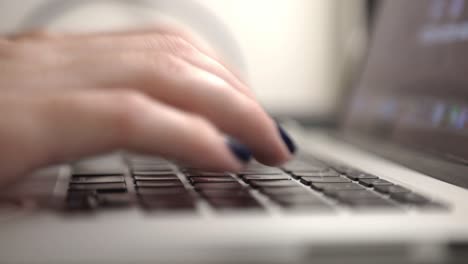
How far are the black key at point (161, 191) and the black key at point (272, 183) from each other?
0.05 m

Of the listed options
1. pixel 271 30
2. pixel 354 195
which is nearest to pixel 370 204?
pixel 354 195

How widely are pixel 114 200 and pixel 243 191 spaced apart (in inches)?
3.3

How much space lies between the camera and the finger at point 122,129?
367 mm

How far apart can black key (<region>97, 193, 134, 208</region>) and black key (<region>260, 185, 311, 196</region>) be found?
0.09m

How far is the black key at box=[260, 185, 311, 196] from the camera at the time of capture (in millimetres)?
390

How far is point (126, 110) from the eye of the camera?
0.38m

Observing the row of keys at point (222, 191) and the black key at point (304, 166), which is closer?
the row of keys at point (222, 191)

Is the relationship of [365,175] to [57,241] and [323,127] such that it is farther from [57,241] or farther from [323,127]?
[323,127]

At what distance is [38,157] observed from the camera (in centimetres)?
36

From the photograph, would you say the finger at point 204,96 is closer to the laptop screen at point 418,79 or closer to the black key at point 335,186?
the black key at point 335,186

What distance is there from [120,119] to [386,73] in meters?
0.50

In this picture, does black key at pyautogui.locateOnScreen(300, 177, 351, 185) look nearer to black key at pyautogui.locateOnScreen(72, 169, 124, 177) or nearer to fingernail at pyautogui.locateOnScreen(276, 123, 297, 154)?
fingernail at pyautogui.locateOnScreen(276, 123, 297, 154)

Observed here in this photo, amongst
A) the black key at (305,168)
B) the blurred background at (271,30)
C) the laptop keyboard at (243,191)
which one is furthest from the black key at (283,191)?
the blurred background at (271,30)

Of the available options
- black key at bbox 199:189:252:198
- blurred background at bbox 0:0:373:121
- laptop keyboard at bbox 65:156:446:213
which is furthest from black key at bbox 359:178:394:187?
blurred background at bbox 0:0:373:121
